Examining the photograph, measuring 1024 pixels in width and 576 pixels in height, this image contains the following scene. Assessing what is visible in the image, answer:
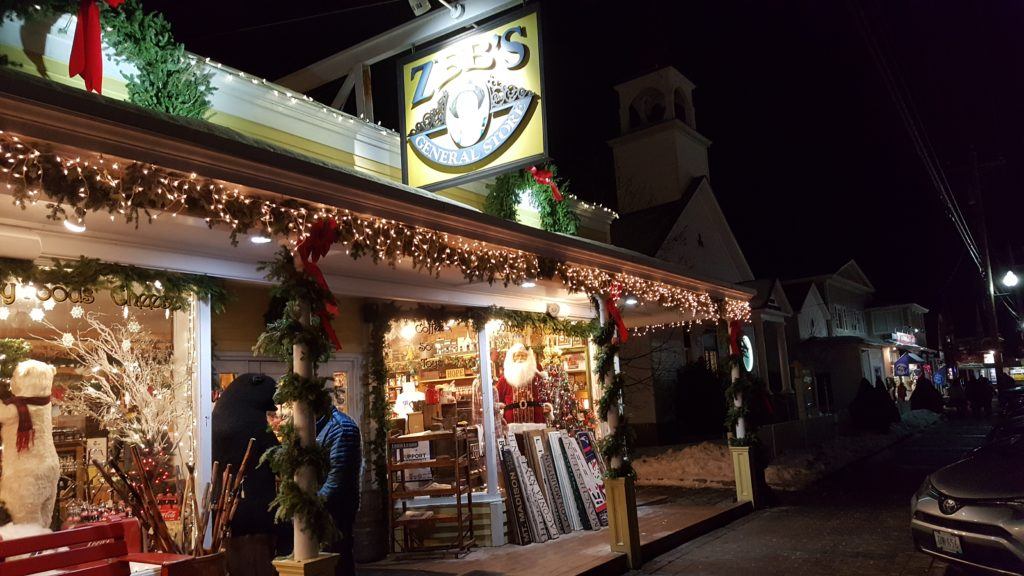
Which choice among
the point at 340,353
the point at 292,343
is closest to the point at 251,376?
the point at 292,343

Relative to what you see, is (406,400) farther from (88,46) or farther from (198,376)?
(88,46)

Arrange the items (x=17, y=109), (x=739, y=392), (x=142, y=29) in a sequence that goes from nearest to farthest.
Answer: (x=17, y=109), (x=142, y=29), (x=739, y=392)

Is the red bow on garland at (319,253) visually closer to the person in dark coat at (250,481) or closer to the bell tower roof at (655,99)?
the person in dark coat at (250,481)

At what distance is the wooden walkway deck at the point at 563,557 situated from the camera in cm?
780

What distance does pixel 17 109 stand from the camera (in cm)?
360

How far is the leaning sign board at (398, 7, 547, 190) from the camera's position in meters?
7.41

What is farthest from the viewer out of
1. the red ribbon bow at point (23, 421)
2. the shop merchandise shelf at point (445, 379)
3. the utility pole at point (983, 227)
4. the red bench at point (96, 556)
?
the utility pole at point (983, 227)

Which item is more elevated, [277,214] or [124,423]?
[277,214]

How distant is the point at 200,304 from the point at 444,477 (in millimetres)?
4451

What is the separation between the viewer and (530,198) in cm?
1259

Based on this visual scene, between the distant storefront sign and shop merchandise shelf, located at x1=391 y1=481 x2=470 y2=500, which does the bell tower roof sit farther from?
the distant storefront sign

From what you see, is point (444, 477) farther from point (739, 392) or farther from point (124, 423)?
point (739, 392)

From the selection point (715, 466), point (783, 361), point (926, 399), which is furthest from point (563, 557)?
point (926, 399)

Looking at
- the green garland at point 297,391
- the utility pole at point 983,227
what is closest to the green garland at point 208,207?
the green garland at point 297,391
